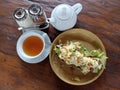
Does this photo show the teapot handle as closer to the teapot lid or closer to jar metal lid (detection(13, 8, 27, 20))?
the teapot lid

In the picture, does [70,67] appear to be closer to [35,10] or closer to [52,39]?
[52,39]

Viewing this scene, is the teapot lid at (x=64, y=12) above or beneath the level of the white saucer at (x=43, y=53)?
above

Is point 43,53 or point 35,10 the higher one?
point 35,10

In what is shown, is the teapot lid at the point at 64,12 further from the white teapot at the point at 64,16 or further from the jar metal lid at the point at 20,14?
the jar metal lid at the point at 20,14

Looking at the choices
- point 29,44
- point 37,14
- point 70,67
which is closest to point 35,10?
point 37,14

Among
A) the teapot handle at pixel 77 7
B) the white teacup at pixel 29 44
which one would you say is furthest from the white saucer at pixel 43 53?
the teapot handle at pixel 77 7
